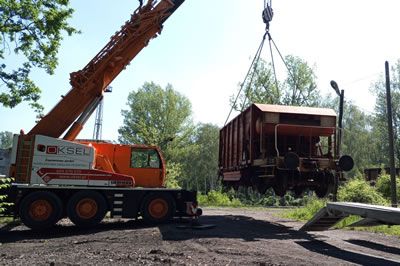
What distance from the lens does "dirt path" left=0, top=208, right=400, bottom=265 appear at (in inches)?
317

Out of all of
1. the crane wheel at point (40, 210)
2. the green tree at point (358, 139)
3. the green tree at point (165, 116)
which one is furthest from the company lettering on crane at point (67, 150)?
the green tree at point (358, 139)

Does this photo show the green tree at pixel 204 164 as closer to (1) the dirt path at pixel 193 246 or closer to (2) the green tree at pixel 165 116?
(2) the green tree at pixel 165 116

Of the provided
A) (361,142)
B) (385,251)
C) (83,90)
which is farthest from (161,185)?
(361,142)

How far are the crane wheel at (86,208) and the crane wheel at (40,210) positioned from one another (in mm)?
373

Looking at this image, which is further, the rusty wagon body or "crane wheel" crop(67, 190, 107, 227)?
the rusty wagon body

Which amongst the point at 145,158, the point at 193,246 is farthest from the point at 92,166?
the point at 193,246

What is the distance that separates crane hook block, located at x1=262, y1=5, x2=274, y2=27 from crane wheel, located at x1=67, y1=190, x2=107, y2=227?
845 centimetres

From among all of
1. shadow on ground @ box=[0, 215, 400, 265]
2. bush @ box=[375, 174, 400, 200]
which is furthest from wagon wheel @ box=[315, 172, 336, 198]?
bush @ box=[375, 174, 400, 200]

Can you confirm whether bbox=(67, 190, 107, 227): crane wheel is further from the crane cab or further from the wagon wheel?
the wagon wheel

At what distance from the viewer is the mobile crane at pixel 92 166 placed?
12547mm

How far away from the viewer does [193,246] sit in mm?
9500

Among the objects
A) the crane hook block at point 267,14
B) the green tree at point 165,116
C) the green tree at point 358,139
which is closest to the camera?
the crane hook block at point 267,14

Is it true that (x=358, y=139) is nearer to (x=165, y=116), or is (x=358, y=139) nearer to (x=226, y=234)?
(x=165, y=116)

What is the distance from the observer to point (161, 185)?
47.9 feet
